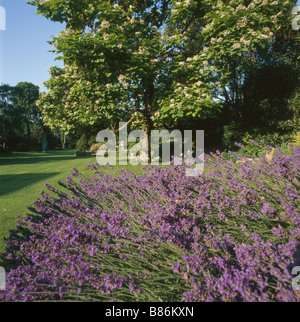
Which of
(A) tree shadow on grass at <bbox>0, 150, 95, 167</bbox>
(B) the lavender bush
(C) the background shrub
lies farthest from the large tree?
(C) the background shrub

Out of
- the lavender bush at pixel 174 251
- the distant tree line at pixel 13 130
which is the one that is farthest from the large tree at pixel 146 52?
the distant tree line at pixel 13 130

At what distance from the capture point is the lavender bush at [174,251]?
1361 millimetres

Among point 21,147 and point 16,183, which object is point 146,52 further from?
point 21,147

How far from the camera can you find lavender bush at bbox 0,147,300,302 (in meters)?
1.36

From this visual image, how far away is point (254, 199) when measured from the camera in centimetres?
193

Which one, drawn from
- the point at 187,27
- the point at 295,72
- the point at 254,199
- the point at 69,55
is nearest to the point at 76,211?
the point at 254,199

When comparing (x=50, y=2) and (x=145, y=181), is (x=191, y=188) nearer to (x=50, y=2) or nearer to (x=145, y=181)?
(x=145, y=181)

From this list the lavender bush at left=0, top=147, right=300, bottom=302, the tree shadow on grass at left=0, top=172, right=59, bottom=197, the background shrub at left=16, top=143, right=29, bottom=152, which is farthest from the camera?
the background shrub at left=16, top=143, right=29, bottom=152

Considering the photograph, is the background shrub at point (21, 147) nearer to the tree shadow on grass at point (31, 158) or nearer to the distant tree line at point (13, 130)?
the distant tree line at point (13, 130)

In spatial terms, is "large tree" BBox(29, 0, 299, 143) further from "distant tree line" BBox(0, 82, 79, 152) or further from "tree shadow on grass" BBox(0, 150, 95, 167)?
"distant tree line" BBox(0, 82, 79, 152)

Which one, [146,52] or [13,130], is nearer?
[146,52]

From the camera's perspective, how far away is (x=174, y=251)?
64.9 inches

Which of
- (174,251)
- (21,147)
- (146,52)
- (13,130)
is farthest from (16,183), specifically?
(13,130)
